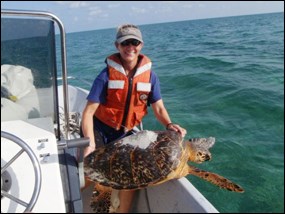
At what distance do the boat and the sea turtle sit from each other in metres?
0.29

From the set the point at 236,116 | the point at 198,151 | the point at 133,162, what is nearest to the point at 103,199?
the point at 133,162

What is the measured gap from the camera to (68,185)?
220 centimetres

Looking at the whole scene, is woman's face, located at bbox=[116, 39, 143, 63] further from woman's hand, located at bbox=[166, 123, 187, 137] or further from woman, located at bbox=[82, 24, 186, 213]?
woman's hand, located at bbox=[166, 123, 187, 137]

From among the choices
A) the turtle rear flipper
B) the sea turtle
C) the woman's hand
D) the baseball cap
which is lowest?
the turtle rear flipper

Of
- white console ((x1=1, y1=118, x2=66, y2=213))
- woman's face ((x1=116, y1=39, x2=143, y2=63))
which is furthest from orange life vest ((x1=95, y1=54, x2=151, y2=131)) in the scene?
white console ((x1=1, y1=118, x2=66, y2=213))

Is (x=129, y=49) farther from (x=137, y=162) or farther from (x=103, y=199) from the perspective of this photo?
(x=103, y=199)

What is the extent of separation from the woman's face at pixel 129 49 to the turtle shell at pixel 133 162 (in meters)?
0.81

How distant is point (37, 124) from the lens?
227cm

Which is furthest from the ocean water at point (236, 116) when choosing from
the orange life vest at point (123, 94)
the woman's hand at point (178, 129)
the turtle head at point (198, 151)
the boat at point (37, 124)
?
the boat at point (37, 124)

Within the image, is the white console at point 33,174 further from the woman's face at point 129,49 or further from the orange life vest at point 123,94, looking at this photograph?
the woman's face at point 129,49

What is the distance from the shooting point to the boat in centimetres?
191

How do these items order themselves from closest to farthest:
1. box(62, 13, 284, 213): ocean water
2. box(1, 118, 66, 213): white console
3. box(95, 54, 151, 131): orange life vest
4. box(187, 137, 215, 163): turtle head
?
box(1, 118, 66, 213): white console, box(95, 54, 151, 131): orange life vest, box(187, 137, 215, 163): turtle head, box(62, 13, 284, 213): ocean water

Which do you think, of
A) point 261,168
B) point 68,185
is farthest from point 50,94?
point 261,168

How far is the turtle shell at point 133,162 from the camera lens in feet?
8.93
